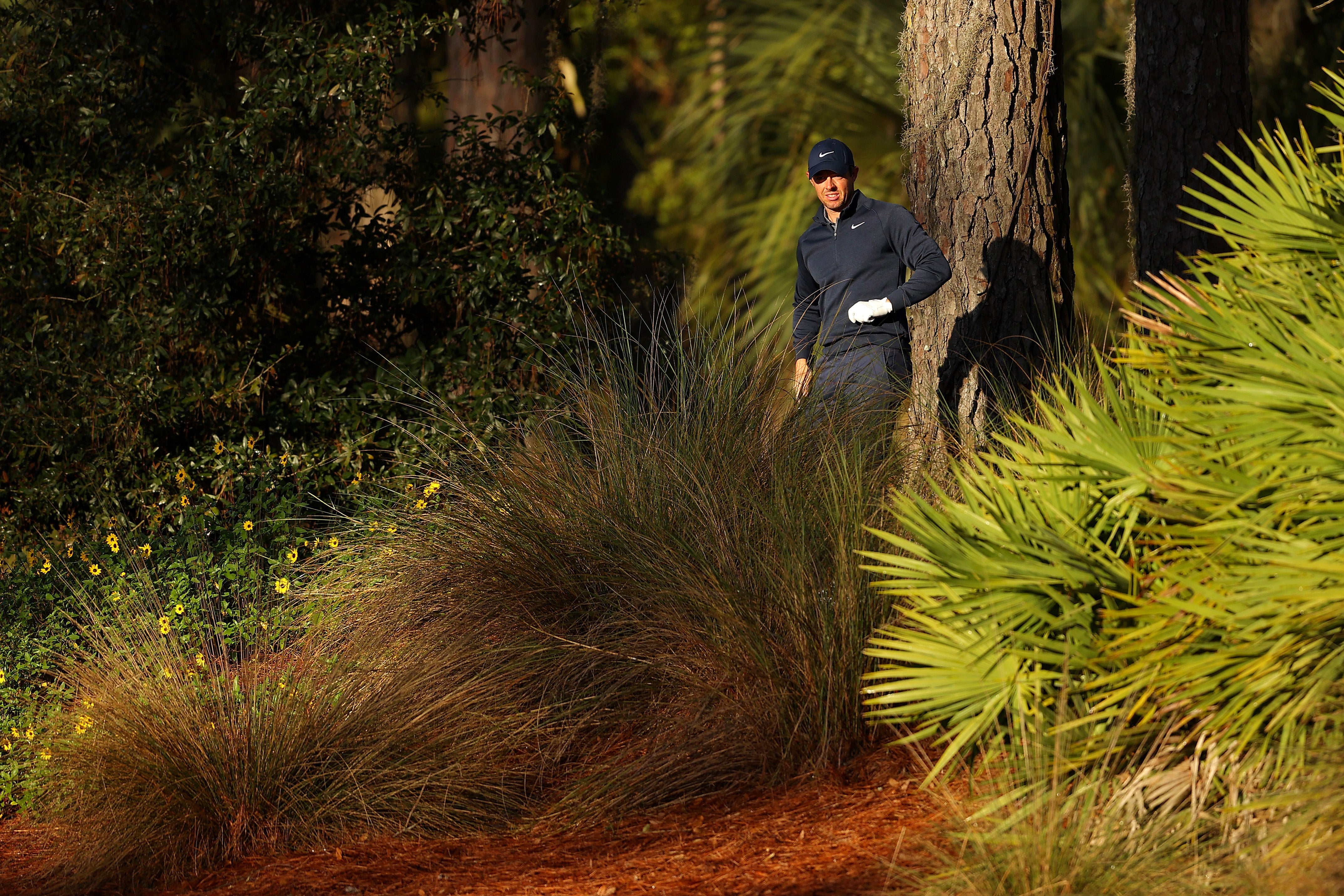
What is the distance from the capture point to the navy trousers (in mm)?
5867

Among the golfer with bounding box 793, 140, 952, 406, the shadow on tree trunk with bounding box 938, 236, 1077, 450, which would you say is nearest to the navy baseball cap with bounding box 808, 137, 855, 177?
the golfer with bounding box 793, 140, 952, 406

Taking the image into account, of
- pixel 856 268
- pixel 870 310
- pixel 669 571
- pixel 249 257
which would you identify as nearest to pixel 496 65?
pixel 249 257

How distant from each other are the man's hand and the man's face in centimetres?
71

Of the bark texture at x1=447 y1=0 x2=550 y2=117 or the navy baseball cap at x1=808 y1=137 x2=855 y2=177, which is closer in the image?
the navy baseball cap at x1=808 y1=137 x2=855 y2=177

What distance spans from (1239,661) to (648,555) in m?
2.38

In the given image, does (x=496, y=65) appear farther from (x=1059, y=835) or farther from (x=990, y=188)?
(x=1059, y=835)

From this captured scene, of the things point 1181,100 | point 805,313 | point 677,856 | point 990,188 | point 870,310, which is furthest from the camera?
point 1181,100

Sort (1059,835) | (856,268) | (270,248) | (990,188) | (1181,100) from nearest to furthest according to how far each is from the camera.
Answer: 1. (1059,835)
2. (856,268)
3. (990,188)
4. (270,248)
5. (1181,100)

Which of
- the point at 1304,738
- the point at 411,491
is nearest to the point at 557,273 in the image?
the point at 411,491

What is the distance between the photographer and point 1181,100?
8258 millimetres

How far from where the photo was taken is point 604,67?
9781mm

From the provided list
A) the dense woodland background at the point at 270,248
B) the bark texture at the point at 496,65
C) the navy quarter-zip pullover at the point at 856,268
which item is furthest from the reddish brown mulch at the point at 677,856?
the bark texture at the point at 496,65

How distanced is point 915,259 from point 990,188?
35.8 inches

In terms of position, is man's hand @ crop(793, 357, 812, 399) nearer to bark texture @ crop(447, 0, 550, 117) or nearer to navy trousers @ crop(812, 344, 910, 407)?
navy trousers @ crop(812, 344, 910, 407)
